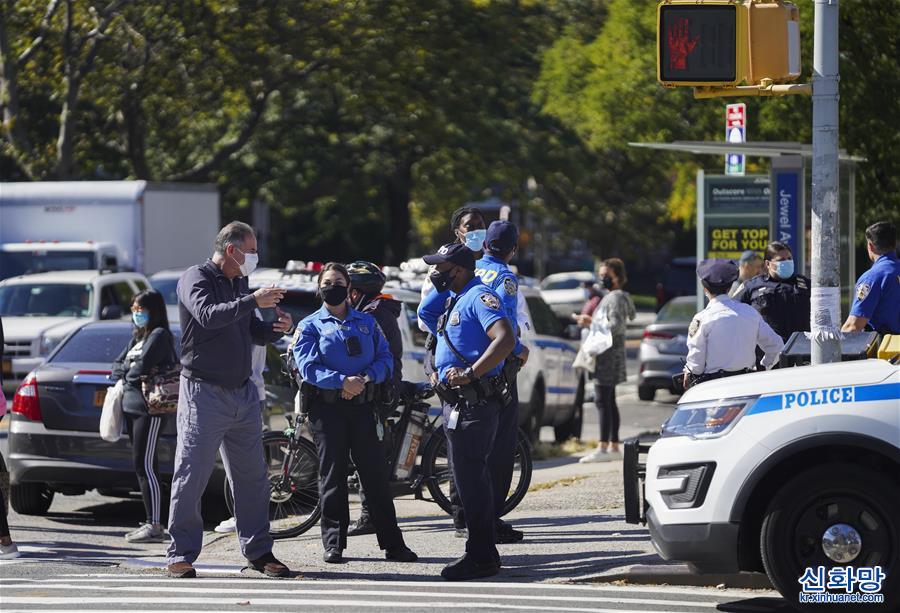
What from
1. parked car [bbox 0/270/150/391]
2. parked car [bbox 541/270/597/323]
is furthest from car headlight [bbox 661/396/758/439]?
parked car [bbox 541/270/597/323]

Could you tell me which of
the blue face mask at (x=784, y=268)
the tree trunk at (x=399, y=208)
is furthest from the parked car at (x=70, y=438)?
the tree trunk at (x=399, y=208)

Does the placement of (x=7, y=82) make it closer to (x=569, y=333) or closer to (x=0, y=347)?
(x=569, y=333)

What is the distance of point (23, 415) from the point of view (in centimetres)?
1119

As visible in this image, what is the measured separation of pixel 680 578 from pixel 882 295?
3570 mm

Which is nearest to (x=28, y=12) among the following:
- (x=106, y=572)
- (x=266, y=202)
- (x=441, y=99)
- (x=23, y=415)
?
(x=441, y=99)

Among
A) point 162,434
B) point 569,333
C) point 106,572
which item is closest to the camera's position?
point 106,572

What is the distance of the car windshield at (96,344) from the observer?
456 inches

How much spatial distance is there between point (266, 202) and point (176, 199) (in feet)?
62.9

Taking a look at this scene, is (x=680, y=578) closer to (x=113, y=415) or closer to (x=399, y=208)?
(x=113, y=415)

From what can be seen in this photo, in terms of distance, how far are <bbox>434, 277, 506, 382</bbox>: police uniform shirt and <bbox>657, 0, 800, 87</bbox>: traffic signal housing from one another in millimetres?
1848

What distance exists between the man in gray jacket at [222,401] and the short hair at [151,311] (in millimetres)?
1931

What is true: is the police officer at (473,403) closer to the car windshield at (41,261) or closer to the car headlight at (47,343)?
the car headlight at (47,343)

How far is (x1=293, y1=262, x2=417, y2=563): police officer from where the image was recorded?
8.95 m

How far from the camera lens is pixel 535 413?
1572cm
